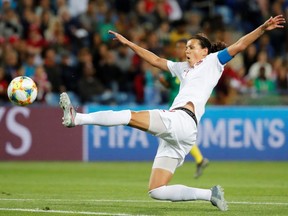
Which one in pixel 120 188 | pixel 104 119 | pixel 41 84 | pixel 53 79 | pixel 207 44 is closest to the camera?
pixel 104 119

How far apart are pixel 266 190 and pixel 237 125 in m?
7.19

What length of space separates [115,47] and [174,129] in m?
13.0

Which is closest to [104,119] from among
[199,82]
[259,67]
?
[199,82]

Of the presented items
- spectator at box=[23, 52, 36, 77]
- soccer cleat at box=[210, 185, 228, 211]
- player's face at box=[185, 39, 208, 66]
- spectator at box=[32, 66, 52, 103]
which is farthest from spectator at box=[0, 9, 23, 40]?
soccer cleat at box=[210, 185, 228, 211]

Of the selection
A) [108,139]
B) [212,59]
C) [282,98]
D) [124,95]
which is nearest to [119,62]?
[124,95]

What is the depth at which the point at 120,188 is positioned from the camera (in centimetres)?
1326

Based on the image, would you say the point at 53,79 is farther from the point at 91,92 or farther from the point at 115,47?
the point at 115,47

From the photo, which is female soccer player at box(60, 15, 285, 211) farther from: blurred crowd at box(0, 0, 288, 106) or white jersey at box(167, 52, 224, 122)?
blurred crowd at box(0, 0, 288, 106)

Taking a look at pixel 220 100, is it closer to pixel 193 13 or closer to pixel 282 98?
pixel 282 98

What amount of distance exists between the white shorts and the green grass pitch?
71 centimetres

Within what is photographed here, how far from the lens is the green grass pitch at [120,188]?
10.1m

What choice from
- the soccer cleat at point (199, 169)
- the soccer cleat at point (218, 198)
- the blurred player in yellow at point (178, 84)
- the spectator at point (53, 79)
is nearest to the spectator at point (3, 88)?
the spectator at point (53, 79)

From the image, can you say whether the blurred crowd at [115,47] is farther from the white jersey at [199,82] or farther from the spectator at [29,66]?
the white jersey at [199,82]

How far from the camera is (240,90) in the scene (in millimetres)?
20609
